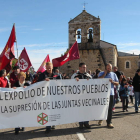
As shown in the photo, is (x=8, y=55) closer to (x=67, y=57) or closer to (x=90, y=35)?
(x=67, y=57)

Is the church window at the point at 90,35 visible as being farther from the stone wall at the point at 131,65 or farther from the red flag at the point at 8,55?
the stone wall at the point at 131,65

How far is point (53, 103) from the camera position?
4.93 m

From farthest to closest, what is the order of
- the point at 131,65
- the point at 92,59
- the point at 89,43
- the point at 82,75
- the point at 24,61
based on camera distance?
the point at 131,65 → the point at 92,59 → the point at 89,43 → the point at 24,61 → the point at 82,75

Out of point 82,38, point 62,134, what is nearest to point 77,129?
point 62,134

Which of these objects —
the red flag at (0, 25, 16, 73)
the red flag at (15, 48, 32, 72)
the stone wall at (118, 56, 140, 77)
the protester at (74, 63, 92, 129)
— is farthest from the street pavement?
the stone wall at (118, 56, 140, 77)

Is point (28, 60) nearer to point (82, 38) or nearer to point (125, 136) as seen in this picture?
point (125, 136)

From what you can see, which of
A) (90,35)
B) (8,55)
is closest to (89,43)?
(90,35)

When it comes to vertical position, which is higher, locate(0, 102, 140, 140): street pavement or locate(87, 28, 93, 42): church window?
locate(87, 28, 93, 42): church window

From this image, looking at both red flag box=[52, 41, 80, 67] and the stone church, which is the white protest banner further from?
the stone church

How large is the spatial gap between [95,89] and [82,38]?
17.6 meters

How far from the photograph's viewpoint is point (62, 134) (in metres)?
4.87

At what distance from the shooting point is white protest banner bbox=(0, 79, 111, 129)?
15.7 feet

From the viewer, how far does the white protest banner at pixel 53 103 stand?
4.79 meters

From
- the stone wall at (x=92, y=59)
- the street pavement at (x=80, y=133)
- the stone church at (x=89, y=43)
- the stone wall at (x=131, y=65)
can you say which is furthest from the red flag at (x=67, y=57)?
the stone wall at (x=131, y=65)
